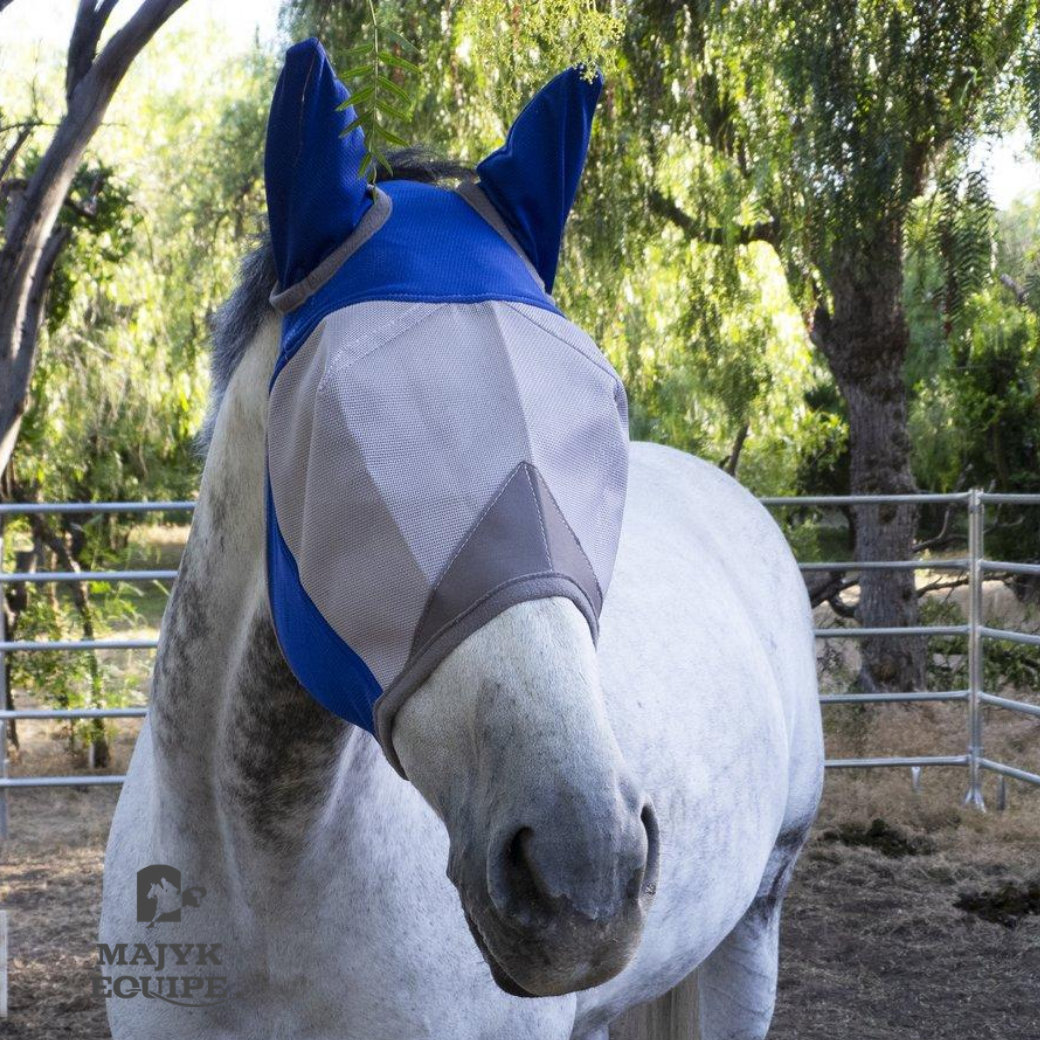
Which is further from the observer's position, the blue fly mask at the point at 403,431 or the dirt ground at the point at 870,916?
the dirt ground at the point at 870,916

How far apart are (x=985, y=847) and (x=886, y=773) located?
1.00m

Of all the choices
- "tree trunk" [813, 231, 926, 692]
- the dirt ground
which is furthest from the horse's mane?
"tree trunk" [813, 231, 926, 692]

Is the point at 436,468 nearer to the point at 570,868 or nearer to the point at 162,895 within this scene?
the point at 570,868

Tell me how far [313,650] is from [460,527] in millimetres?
235

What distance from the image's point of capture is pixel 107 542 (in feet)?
29.0

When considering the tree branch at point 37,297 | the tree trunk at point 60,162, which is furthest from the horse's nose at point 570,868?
the tree branch at point 37,297

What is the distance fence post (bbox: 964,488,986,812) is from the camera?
5.90 m

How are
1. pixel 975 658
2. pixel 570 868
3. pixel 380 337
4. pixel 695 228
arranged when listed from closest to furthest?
pixel 570 868, pixel 380 337, pixel 975 658, pixel 695 228

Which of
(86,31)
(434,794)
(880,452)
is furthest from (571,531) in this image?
(880,452)

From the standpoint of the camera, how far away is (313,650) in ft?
3.98

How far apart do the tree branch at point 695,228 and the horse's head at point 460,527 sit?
513 cm

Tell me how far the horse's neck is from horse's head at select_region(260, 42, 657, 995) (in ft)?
0.33

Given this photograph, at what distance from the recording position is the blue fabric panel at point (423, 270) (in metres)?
1.24

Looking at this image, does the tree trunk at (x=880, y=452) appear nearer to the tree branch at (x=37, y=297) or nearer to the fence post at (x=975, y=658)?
the fence post at (x=975, y=658)
